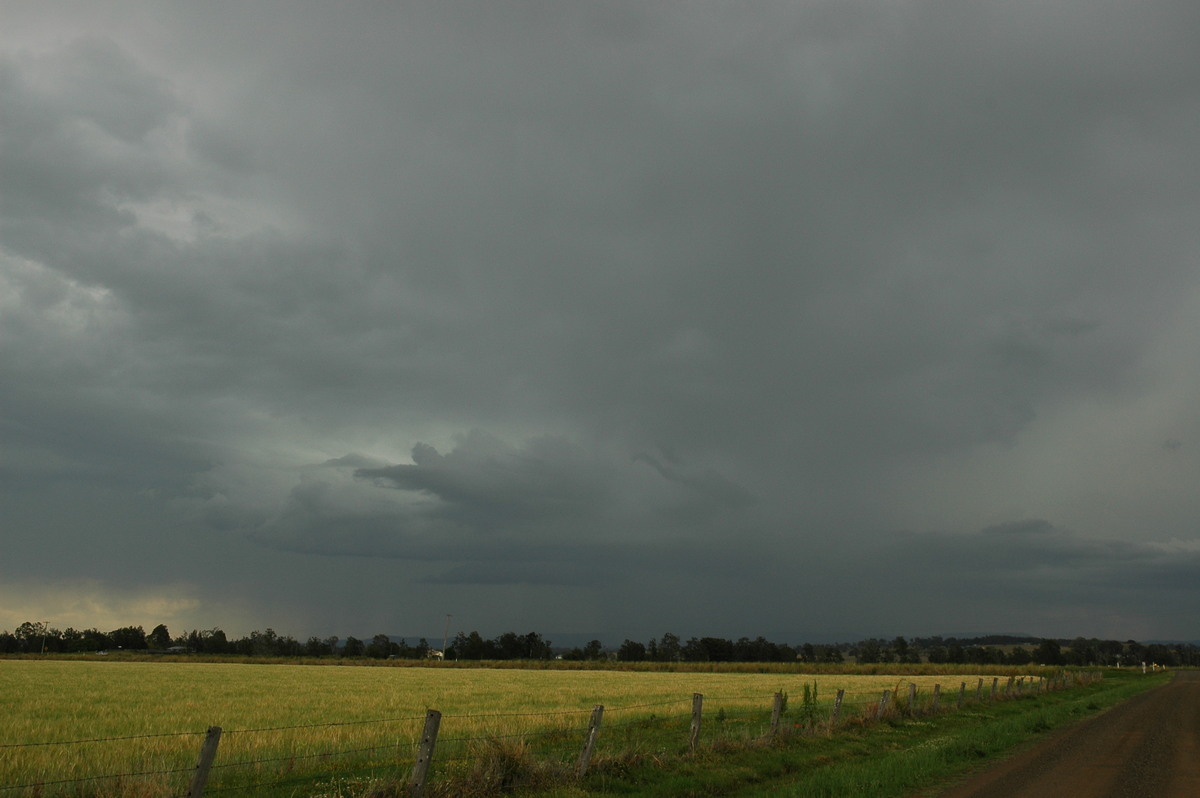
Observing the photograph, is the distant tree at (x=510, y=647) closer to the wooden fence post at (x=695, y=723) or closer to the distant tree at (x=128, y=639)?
the distant tree at (x=128, y=639)

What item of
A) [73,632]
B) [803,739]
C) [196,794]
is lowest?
[73,632]

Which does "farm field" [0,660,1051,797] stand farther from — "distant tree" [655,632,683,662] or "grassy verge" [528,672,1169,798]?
"distant tree" [655,632,683,662]

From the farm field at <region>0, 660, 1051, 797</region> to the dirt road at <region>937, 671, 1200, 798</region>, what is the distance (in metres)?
7.05

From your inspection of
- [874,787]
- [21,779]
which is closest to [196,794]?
[21,779]

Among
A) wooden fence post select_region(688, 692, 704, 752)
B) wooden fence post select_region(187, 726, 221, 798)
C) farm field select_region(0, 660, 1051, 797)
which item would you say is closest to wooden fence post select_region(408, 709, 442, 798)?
farm field select_region(0, 660, 1051, 797)

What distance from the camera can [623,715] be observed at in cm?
2880

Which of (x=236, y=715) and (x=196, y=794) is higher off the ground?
(x=196, y=794)

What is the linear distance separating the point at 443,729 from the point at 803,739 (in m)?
10.7

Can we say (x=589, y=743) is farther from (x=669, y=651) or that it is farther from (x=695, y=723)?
(x=669, y=651)

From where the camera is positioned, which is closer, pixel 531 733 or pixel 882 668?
pixel 531 733

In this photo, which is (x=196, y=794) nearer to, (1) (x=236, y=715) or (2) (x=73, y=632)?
(1) (x=236, y=715)

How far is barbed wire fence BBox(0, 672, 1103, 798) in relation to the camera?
1219cm

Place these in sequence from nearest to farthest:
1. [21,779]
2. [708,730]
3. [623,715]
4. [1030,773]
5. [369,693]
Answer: [21,779] → [1030,773] → [708,730] → [623,715] → [369,693]

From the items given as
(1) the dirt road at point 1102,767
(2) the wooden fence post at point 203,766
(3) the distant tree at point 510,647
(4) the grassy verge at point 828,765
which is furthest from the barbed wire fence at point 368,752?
(3) the distant tree at point 510,647
